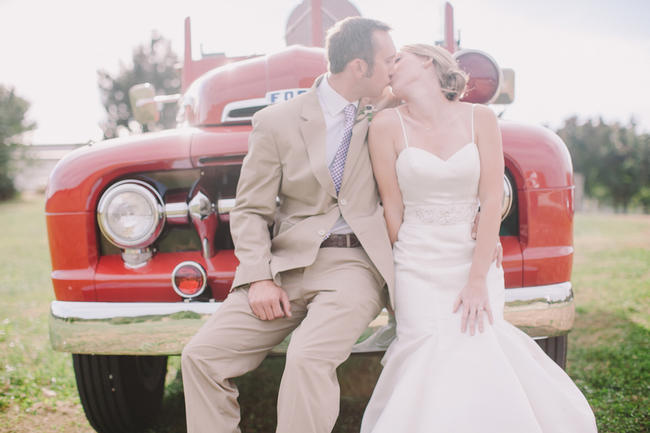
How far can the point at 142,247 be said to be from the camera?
193cm

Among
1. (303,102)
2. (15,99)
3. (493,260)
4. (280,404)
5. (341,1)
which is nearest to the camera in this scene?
(280,404)

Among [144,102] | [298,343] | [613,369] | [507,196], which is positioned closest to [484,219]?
[507,196]

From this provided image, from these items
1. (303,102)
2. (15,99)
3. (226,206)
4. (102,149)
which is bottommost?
(226,206)

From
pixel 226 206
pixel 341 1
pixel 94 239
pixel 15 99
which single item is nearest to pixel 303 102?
pixel 226 206

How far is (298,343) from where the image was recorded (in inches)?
61.8

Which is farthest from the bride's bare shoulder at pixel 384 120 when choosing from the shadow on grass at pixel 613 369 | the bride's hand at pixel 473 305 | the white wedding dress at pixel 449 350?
the shadow on grass at pixel 613 369

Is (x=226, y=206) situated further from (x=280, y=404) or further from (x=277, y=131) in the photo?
(x=280, y=404)

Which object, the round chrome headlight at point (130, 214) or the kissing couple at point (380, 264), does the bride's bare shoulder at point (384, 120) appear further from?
the round chrome headlight at point (130, 214)

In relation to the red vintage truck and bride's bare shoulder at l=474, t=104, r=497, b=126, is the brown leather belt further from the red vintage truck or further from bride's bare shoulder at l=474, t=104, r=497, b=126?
bride's bare shoulder at l=474, t=104, r=497, b=126

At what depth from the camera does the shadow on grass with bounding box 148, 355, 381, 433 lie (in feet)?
8.02

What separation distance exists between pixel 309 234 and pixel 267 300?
0.86 feet

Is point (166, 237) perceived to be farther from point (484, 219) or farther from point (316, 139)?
point (484, 219)

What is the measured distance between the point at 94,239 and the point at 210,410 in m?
0.81

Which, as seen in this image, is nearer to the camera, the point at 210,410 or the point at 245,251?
the point at 210,410
